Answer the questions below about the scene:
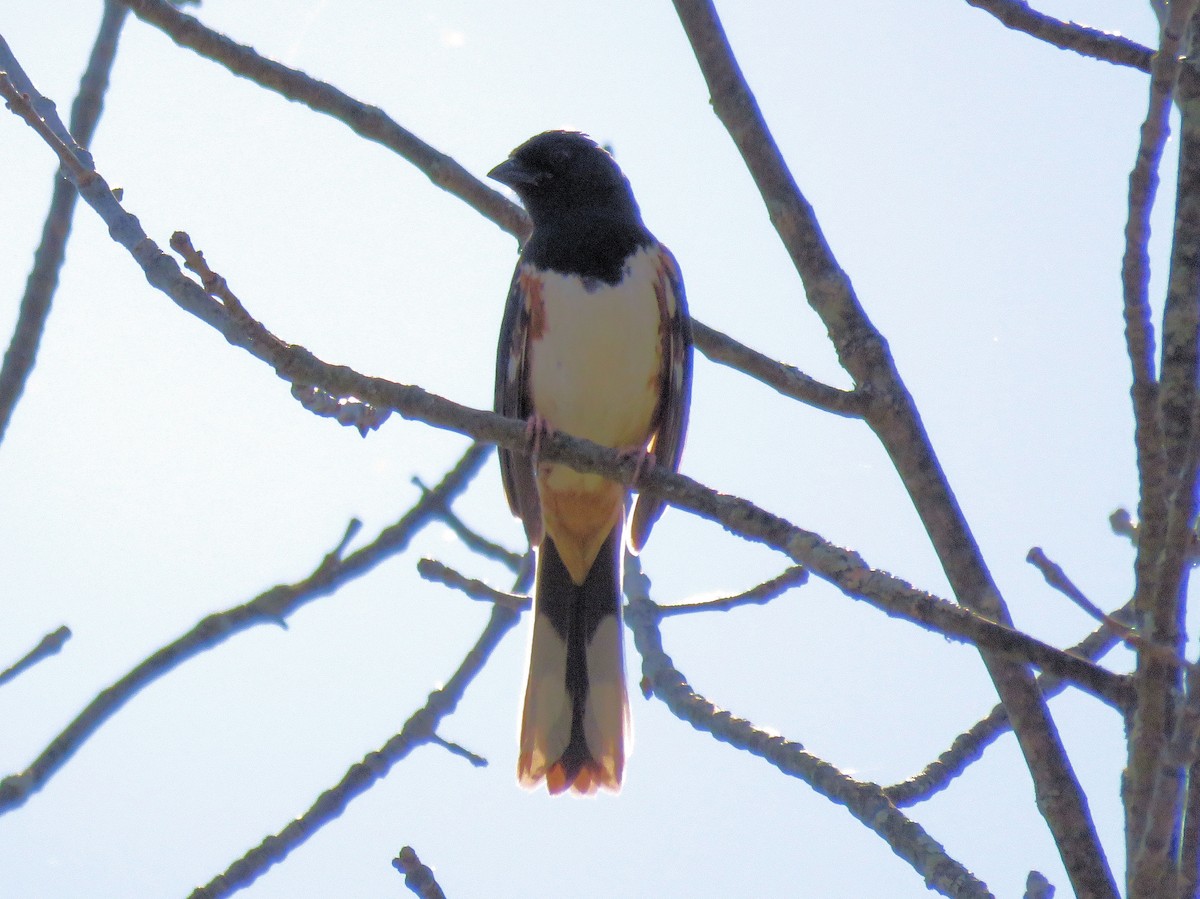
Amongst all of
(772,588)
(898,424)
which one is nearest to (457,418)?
(898,424)

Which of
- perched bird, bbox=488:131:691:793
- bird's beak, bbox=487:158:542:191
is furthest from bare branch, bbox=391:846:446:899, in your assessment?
bird's beak, bbox=487:158:542:191

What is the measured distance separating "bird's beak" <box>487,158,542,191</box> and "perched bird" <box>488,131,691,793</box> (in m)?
0.25

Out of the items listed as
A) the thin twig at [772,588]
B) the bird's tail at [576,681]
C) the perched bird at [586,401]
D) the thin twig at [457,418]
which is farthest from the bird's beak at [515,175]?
the thin twig at [457,418]

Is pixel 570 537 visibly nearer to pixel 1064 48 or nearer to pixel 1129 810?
pixel 1064 48

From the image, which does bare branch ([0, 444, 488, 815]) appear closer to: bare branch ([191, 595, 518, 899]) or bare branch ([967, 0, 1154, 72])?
bare branch ([191, 595, 518, 899])

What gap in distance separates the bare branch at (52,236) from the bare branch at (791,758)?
1.79 meters

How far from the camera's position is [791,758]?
3.21m

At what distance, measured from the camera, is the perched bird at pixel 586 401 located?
4488 millimetres

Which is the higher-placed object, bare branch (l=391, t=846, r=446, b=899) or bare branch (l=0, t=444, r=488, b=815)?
bare branch (l=0, t=444, r=488, b=815)

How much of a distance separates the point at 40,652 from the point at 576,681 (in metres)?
1.82

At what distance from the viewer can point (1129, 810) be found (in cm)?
189

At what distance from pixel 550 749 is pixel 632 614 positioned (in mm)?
475

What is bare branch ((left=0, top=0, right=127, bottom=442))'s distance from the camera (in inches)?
126

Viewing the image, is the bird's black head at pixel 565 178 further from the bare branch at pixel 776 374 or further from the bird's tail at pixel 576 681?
the bare branch at pixel 776 374
